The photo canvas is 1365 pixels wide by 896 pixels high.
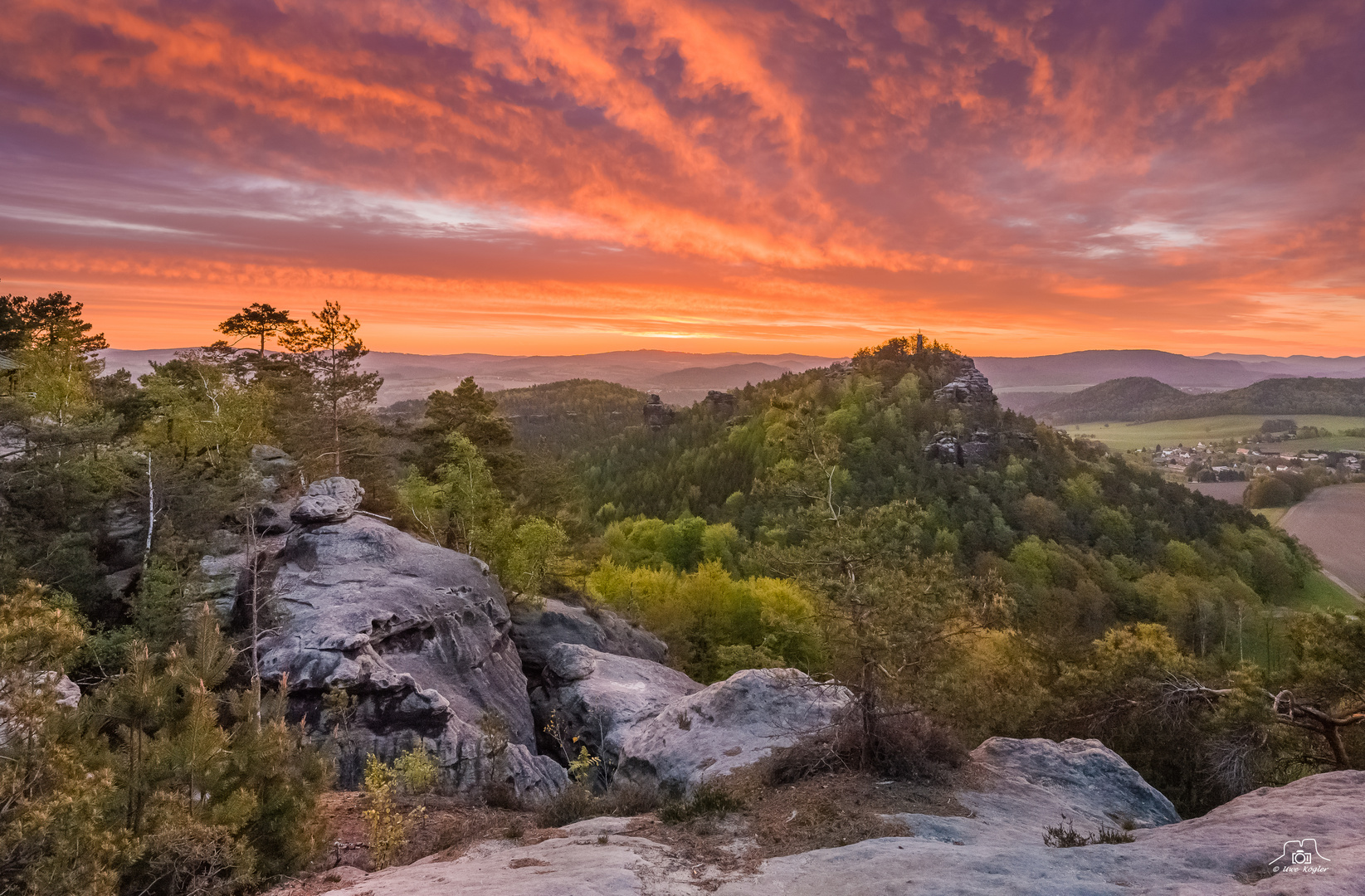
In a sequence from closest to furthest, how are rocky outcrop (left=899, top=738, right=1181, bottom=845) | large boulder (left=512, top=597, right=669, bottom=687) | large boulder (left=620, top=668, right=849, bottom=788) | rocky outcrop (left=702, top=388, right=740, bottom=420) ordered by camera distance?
1. rocky outcrop (left=899, top=738, right=1181, bottom=845)
2. large boulder (left=620, top=668, right=849, bottom=788)
3. large boulder (left=512, top=597, right=669, bottom=687)
4. rocky outcrop (left=702, top=388, right=740, bottom=420)

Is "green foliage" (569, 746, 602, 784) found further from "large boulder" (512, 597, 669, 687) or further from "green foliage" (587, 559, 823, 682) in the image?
"green foliage" (587, 559, 823, 682)

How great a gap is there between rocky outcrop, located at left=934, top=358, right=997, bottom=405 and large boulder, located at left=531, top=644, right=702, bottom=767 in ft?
365

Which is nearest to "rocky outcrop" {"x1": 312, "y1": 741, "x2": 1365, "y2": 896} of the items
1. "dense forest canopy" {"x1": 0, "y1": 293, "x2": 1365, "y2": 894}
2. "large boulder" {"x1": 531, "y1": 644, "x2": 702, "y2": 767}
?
"dense forest canopy" {"x1": 0, "y1": 293, "x2": 1365, "y2": 894}

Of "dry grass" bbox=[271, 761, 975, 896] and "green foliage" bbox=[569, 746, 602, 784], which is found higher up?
"dry grass" bbox=[271, 761, 975, 896]

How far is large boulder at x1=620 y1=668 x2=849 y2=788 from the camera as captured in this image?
1580cm

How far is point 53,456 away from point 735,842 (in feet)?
76.0

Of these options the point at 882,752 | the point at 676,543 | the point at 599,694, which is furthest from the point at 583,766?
the point at 676,543

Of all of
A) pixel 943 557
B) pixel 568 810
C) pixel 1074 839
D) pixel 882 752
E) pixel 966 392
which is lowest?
pixel 568 810

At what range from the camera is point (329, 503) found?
22.9 metres

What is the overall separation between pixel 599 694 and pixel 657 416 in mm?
133906

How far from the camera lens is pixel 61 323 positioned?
34.6 meters

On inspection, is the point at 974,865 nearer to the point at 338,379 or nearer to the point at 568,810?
the point at 568,810

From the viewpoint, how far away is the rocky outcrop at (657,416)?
154 meters

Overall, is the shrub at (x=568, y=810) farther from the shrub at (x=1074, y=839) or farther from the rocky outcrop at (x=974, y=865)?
the shrub at (x=1074, y=839)
